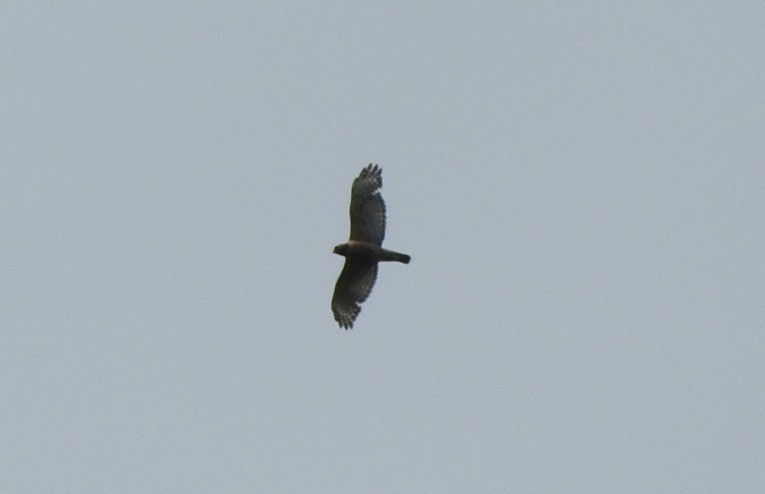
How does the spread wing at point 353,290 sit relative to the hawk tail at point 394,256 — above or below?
below

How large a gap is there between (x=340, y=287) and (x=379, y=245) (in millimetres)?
1447

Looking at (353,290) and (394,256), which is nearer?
(394,256)

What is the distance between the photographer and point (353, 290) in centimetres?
→ 6284

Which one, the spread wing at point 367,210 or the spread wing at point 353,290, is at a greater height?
the spread wing at point 367,210

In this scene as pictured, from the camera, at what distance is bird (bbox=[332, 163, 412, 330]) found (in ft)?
205

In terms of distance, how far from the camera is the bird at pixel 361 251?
2459 inches

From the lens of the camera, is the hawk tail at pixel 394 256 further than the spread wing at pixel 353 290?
No

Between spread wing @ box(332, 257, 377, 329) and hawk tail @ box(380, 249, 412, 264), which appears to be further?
spread wing @ box(332, 257, 377, 329)

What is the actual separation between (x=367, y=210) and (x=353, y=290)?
2040 mm

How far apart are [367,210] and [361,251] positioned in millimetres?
1047

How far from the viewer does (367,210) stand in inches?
2464

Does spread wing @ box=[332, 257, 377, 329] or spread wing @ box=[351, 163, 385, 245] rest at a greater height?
spread wing @ box=[351, 163, 385, 245]

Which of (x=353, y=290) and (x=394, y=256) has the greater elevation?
(x=394, y=256)

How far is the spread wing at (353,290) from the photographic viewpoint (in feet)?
206
